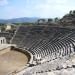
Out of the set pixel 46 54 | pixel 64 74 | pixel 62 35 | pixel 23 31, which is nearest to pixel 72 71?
pixel 64 74

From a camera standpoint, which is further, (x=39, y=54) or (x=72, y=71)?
(x=39, y=54)

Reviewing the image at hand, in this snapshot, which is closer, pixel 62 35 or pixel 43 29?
pixel 62 35

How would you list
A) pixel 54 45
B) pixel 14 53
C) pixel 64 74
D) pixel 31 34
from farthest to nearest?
pixel 31 34 → pixel 14 53 → pixel 54 45 → pixel 64 74

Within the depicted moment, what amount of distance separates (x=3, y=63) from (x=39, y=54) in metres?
4.88

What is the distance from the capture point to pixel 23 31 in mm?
37219

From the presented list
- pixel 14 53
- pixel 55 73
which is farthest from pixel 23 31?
pixel 55 73

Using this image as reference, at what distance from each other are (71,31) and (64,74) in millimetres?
16845

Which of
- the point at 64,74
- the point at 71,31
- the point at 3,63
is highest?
the point at 71,31

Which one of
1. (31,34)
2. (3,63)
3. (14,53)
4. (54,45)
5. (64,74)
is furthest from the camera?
(31,34)

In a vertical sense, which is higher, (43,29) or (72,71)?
(43,29)

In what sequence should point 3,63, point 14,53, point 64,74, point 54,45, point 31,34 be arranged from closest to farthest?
1. point 64,74
2. point 3,63
3. point 54,45
4. point 14,53
5. point 31,34

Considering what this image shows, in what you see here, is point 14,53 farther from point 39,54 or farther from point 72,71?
point 72,71

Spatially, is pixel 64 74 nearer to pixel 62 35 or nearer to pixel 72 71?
pixel 72 71

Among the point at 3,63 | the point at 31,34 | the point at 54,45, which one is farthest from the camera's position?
the point at 31,34
